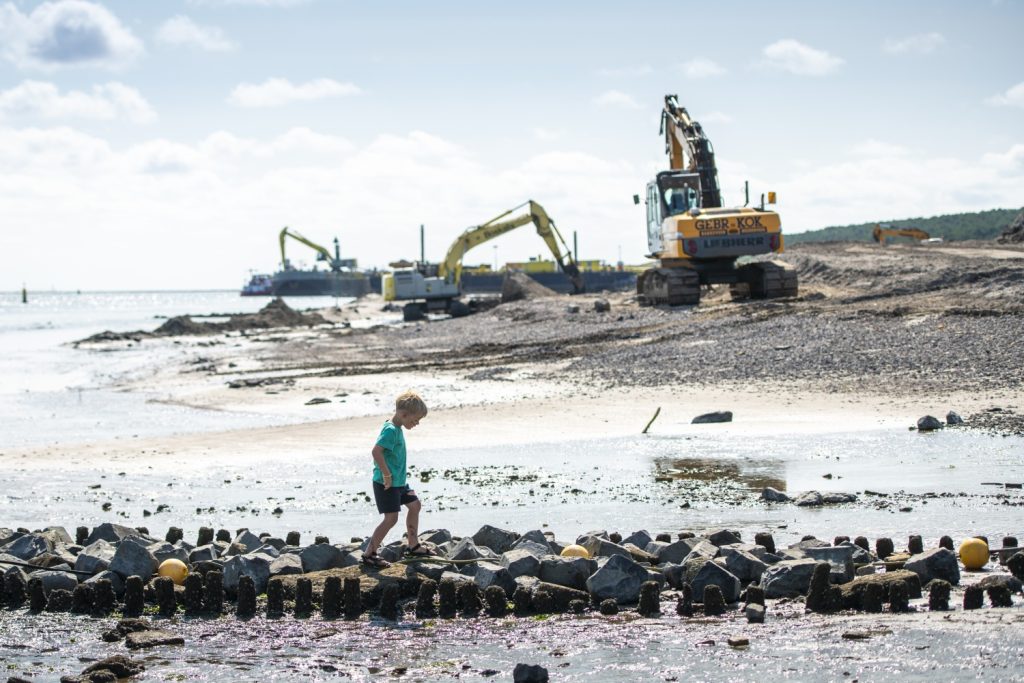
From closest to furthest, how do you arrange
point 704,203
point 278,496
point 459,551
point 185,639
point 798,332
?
1. point 185,639
2. point 459,551
3. point 278,496
4. point 798,332
5. point 704,203

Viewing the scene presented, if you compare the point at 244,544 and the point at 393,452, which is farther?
the point at 244,544

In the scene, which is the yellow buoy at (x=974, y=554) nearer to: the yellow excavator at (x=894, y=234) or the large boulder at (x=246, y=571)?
the large boulder at (x=246, y=571)

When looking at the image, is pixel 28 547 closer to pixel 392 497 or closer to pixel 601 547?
pixel 392 497

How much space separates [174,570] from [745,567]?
4019 mm

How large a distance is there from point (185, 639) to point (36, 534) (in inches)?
103

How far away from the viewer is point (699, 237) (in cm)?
3616

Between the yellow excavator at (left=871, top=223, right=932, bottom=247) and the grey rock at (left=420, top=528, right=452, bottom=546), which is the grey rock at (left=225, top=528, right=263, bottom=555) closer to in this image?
the grey rock at (left=420, top=528, right=452, bottom=546)

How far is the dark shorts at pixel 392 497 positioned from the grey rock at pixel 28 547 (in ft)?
8.66

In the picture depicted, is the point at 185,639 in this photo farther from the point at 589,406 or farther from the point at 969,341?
the point at 969,341

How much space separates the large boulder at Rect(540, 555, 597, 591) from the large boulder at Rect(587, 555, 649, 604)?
12 centimetres

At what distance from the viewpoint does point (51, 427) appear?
822 inches

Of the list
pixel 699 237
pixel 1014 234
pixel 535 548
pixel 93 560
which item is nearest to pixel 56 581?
pixel 93 560

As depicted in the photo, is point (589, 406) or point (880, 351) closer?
point (589, 406)

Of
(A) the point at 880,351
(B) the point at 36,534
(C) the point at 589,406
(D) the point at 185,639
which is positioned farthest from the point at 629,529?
(A) the point at 880,351
